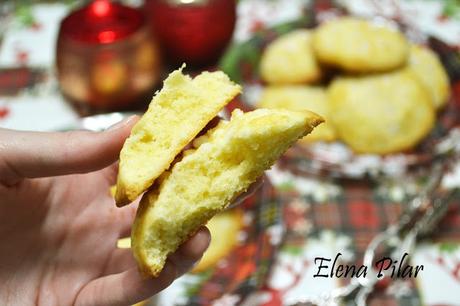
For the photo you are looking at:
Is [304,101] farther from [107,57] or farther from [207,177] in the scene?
[207,177]

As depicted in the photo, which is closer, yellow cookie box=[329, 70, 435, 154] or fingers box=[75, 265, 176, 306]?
fingers box=[75, 265, 176, 306]

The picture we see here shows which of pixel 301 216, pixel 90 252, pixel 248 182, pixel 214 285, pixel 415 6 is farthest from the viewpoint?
pixel 415 6

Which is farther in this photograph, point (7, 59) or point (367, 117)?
point (7, 59)

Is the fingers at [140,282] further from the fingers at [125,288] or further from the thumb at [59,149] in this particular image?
the thumb at [59,149]

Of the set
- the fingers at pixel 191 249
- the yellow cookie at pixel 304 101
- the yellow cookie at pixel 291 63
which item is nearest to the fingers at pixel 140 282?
the fingers at pixel 191 249

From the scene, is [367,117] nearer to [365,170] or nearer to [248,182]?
[365,170]

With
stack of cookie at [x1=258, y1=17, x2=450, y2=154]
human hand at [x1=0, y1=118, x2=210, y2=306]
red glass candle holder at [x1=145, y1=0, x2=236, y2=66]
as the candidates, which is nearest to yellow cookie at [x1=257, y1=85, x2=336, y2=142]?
stack of cookie at [x1=258, y1=17, x2=450, y2=154]

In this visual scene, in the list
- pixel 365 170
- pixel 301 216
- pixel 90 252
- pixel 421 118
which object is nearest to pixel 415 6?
pixel 421 118

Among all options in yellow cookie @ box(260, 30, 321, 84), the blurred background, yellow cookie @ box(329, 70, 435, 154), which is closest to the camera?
the blurred background

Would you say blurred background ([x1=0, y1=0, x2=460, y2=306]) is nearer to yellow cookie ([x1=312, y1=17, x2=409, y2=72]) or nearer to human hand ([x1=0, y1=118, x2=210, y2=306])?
yellow cookie ([x1=312, y1=17, x2=409, y2=72])
